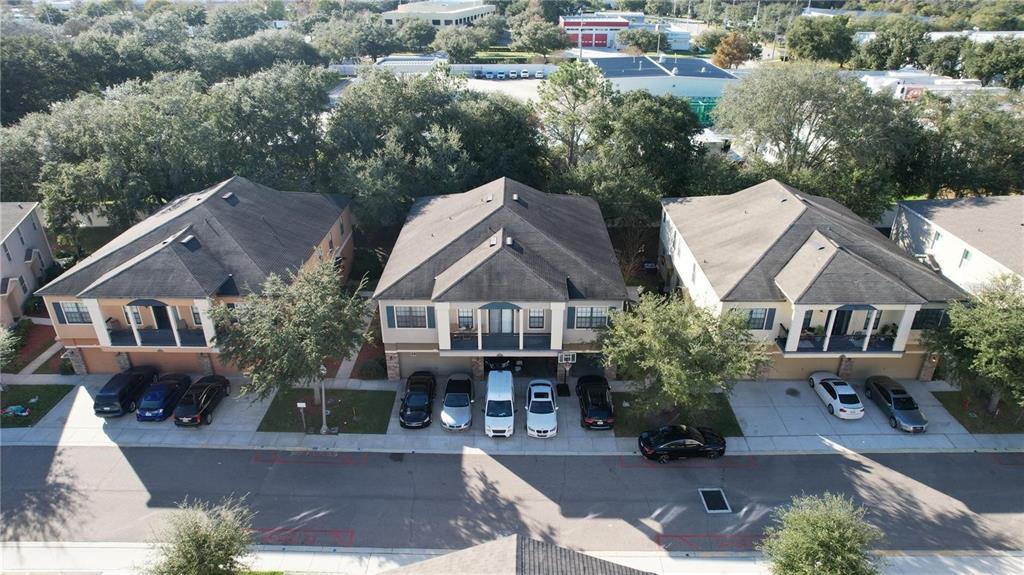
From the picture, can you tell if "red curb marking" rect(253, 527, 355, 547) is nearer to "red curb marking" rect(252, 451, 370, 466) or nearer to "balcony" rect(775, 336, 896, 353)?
"red curb marking" rect(252, 451, 370, 466)

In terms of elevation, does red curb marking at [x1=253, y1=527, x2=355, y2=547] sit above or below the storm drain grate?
above

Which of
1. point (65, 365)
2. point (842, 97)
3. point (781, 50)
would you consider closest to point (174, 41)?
point (65, 365)

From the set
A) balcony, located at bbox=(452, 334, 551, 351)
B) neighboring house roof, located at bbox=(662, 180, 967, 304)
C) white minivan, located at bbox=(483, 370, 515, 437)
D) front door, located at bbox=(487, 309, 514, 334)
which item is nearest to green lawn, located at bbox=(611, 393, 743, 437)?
balcony, located at bbox=(452, 334, 551, 351)

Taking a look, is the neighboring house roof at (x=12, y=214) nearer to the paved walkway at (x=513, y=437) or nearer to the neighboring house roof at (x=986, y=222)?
the paved walkway at (x=513, y=437)

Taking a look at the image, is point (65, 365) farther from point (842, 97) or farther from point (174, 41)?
point (174, 41)

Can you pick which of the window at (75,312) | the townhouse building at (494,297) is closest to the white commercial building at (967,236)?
the townhouse building at (494,297)

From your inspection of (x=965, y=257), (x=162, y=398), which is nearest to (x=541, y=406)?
(x=162, y=398)
